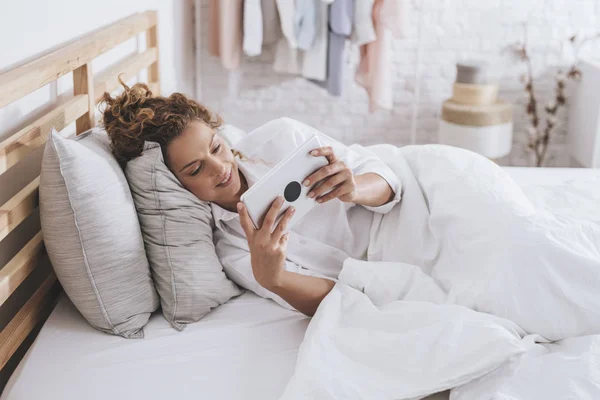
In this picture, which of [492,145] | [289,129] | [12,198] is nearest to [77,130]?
[12,198]

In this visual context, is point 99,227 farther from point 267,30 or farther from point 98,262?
point 267,30

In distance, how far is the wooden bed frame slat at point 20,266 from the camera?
1179mm

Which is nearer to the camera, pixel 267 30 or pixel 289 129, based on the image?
pixel 289 129

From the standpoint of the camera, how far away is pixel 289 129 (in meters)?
1.67

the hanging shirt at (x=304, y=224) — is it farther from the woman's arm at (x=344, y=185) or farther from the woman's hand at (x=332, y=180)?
the woman's hand at (x=332, y=180)

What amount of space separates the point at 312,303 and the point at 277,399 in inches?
11.9

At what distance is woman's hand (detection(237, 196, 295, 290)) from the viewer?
1228mm

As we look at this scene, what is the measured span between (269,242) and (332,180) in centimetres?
18

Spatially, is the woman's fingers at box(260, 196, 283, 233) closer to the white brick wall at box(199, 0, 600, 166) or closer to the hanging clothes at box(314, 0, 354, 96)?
the hanging clothes at box(314, 0, 354, 96)

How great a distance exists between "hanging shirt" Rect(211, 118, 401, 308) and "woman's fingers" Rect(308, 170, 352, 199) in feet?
0.76

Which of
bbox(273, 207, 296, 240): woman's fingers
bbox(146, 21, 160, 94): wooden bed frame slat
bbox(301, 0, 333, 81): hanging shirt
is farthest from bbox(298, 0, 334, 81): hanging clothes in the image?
bbox(273, 207, 296, 240): woman's fingers

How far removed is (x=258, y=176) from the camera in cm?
159

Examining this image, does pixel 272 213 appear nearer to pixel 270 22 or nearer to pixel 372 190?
pixel 372 190

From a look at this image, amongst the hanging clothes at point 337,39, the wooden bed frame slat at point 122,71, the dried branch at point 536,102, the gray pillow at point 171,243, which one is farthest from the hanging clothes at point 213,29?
the gray pillow at point 171,243
